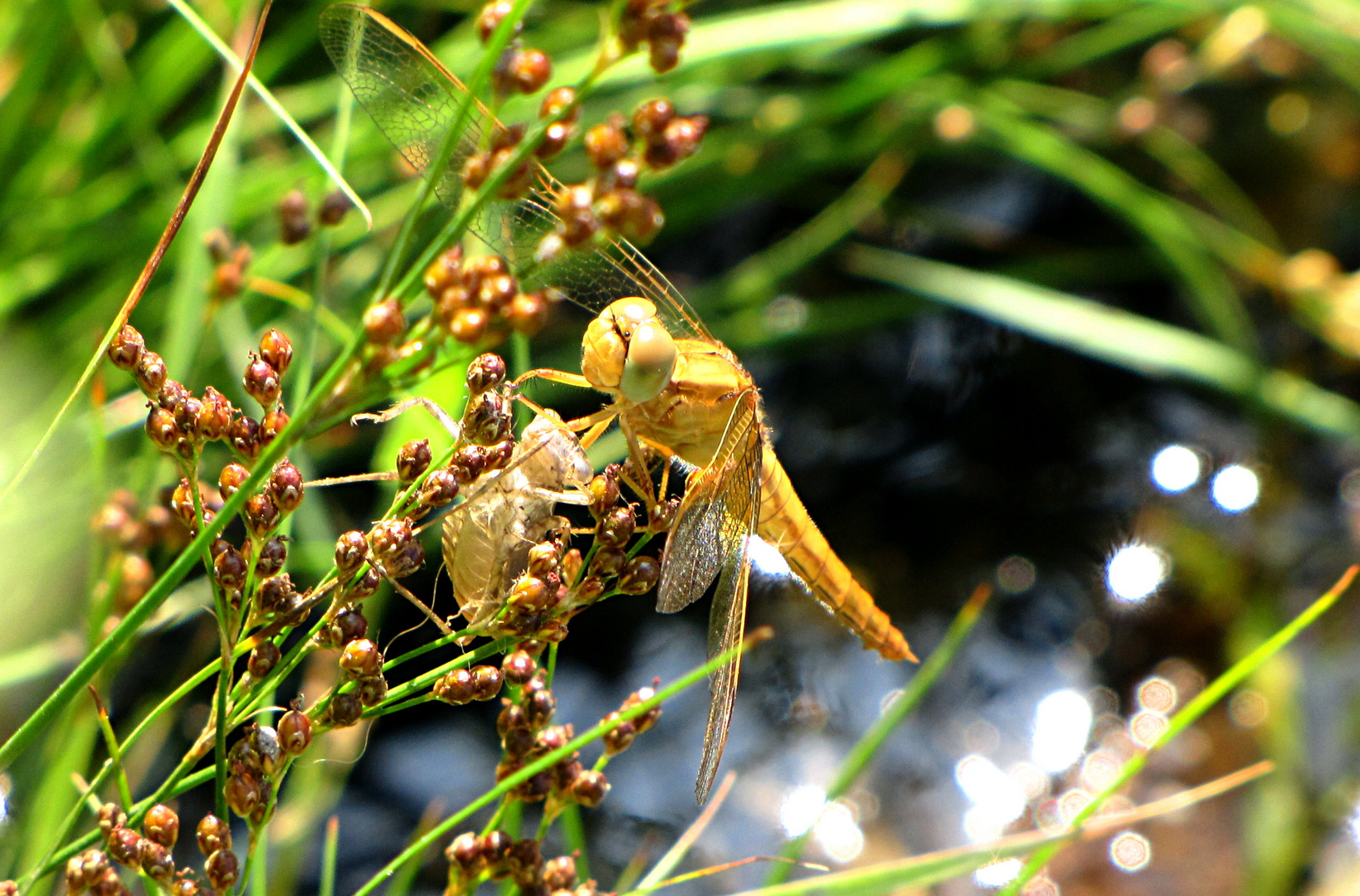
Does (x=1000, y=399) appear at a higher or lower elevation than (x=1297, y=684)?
higher

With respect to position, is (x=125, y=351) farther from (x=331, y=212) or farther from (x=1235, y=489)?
(x=1235, y=489)

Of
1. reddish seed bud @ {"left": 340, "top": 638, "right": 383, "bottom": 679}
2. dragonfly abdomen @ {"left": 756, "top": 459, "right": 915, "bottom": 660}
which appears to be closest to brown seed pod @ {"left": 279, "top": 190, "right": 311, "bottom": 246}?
reddish seed bud @ {"left": 340, "top": 638, "right": 383, "bottom": 679}

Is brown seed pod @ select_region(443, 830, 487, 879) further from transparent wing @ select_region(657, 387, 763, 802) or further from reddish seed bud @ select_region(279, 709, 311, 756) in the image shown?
transparent wing @ select_region(657, 387, 763, 802)

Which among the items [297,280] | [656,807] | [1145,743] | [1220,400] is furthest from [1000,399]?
[297,280]

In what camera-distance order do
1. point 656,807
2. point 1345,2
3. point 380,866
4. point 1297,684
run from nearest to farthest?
point 380,866 → point 656,807 → point 1297,684 → point 1345,2

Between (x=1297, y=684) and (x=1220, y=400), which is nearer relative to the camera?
(x=1297, y=684)

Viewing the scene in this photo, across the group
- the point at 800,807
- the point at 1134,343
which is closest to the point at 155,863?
the point at 800,807

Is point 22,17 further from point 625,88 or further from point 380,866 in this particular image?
point 380,866

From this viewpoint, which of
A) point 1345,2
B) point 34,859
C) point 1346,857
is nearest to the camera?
point 34,859
